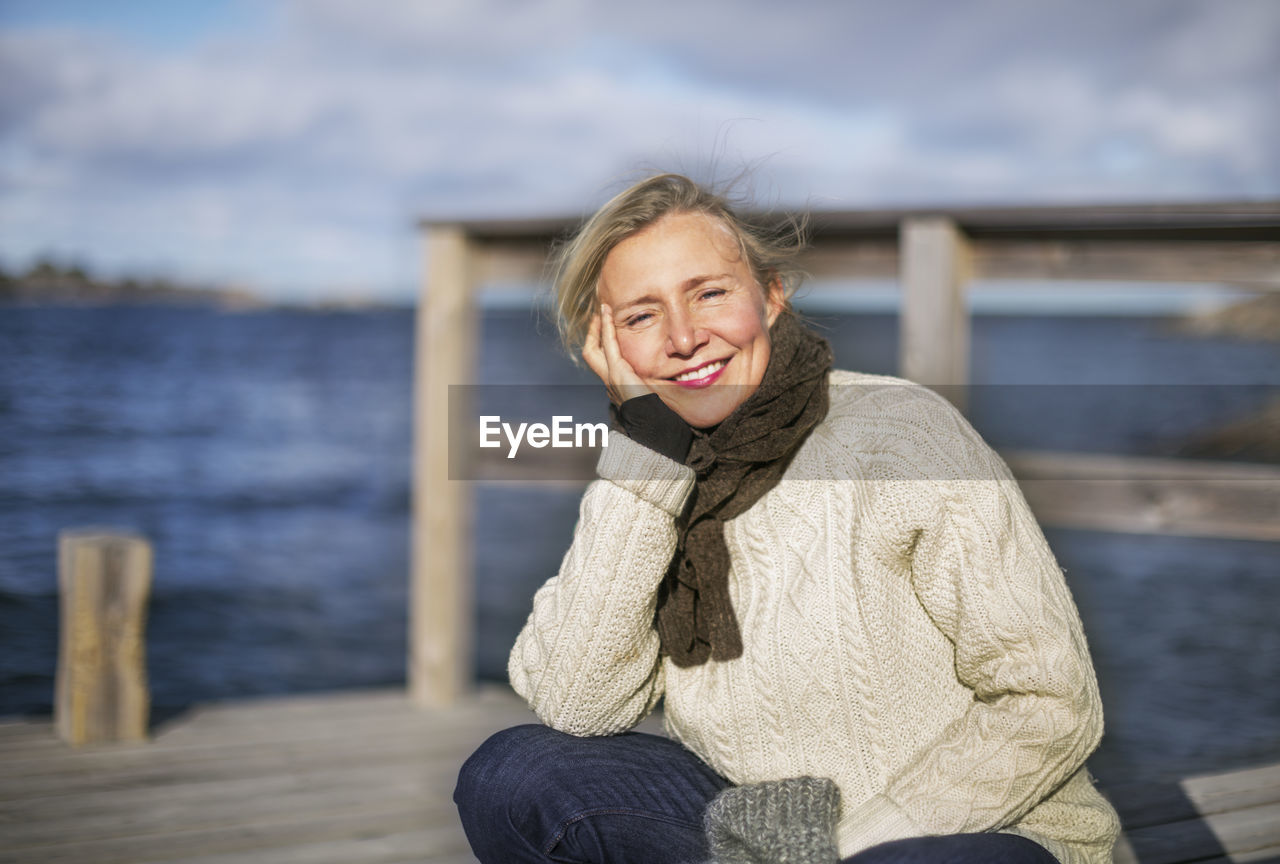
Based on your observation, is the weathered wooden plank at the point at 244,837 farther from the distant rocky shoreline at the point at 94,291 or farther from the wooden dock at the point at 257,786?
the distant rocky shoreline at the point at 94,291

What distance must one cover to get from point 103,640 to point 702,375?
6.77 ft

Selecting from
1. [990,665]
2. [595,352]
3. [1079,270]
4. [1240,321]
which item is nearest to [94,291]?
[1240,321]

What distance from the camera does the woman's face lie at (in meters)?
1.66

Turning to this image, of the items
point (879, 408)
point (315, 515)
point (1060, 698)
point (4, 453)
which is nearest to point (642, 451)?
point (879, 408)

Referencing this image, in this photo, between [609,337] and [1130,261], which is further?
[1130,261]

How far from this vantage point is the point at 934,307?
258 centimetres

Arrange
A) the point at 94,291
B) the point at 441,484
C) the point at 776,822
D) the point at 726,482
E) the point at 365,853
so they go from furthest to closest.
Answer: the point at 94,291, the point at 441,484, the point at 365,853, the point at 726,482, the point at 776,822

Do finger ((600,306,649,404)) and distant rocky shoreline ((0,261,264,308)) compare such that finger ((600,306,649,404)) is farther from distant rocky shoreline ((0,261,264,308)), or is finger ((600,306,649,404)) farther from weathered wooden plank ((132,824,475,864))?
distant rocky shoreline ((0,261,264,308))

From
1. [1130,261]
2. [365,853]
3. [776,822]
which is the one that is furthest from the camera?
[1130,261]

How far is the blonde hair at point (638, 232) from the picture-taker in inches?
66.6

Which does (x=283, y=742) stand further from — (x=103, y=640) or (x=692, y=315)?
(x=692, y=315)

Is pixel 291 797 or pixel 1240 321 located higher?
pixel 1240 321

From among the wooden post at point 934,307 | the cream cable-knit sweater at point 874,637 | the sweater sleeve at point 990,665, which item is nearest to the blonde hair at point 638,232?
the cream cable-knit sweater at point 874,637

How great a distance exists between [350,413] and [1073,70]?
33577 millimetres
